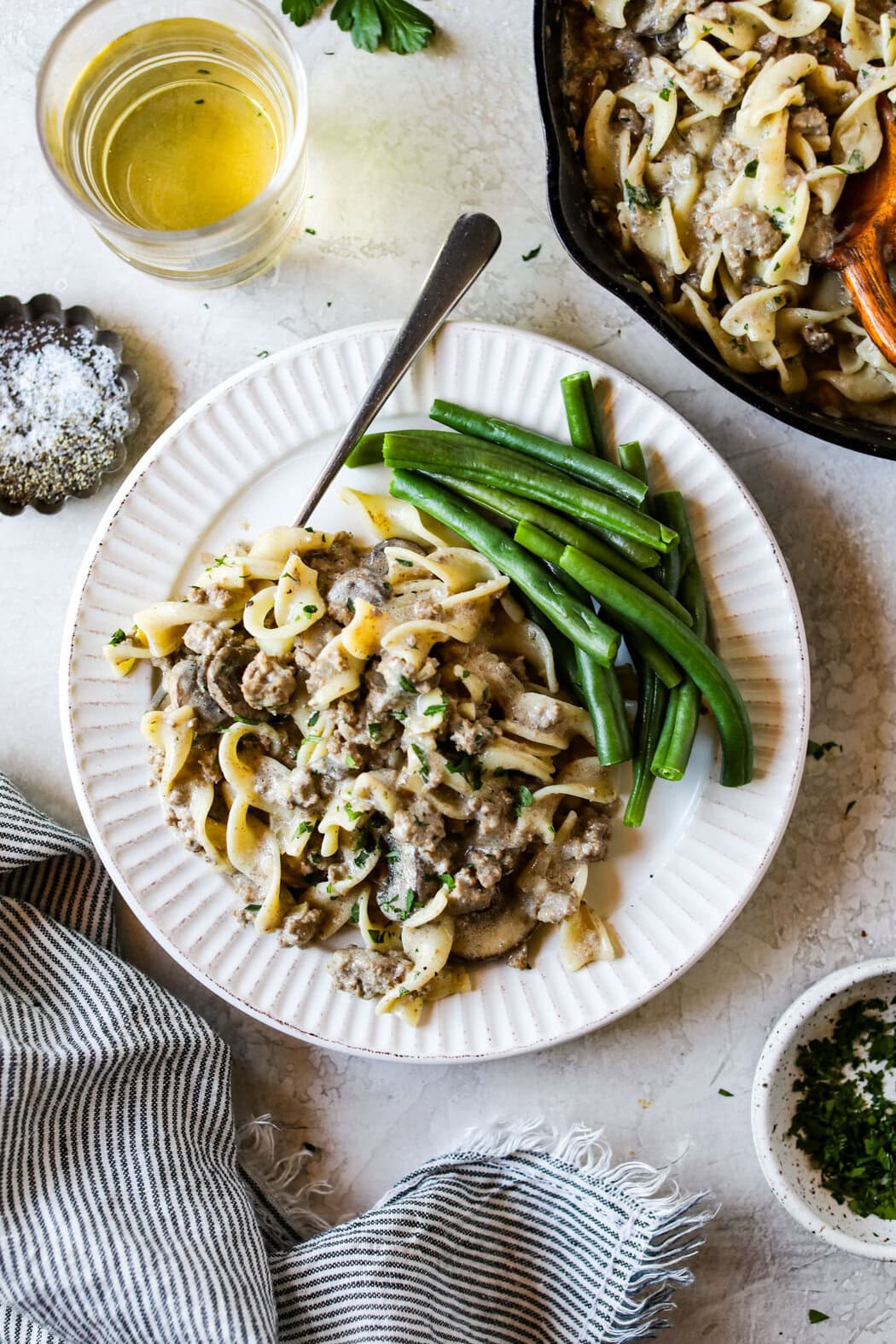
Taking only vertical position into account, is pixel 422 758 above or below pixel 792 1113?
above

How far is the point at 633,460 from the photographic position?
3268mm

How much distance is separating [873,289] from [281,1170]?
334 cm

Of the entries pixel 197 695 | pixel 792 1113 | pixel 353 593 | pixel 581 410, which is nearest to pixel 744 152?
pixel 581 410

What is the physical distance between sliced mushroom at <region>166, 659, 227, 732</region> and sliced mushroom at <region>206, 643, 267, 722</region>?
0.04 meters

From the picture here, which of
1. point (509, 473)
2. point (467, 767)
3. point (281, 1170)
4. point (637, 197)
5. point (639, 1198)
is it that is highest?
point (637, 197)

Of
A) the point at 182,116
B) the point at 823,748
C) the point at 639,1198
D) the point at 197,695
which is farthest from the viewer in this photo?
the point at 823,748

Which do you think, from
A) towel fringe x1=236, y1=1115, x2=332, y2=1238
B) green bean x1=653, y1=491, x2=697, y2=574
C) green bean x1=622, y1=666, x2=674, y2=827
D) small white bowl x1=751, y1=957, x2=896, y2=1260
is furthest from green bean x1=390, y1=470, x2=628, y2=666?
towel fringe x1=236, y1=1115, x2=332, y2=1238

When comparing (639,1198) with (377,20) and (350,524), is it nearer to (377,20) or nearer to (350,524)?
(350,524)

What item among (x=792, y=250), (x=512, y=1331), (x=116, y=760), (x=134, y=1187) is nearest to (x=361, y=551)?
(x=116, y=760)

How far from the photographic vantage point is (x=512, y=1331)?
357cm

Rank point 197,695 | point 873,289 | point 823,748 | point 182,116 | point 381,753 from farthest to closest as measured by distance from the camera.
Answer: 1. point 823,748
2. point 182,116
3. point 197,695
4. point 381,753
5. point 873,289

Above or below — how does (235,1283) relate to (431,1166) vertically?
below

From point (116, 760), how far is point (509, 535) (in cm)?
141

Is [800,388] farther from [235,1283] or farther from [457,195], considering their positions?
[235,1283]
